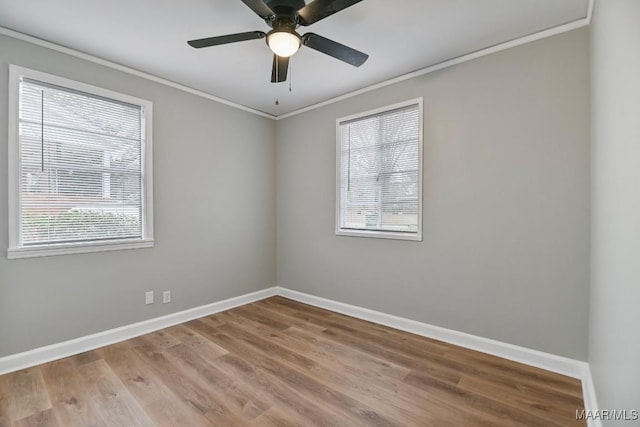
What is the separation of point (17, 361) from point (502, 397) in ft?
11.7

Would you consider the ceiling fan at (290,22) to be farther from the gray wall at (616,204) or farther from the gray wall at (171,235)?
the gray wall at (171,235)

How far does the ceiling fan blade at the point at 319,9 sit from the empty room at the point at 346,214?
0.04ft

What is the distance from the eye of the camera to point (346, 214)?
3652 millimetres

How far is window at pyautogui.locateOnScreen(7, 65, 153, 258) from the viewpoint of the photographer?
92.2 inches

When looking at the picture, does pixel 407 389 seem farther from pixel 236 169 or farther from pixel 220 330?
pixel 236 169

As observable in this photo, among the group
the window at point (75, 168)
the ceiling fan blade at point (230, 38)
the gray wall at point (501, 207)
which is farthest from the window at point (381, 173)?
the window at point (75, 168)

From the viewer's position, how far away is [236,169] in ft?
12.7

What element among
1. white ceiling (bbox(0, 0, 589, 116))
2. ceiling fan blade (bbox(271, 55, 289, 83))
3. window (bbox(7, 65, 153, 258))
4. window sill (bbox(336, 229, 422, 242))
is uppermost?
white ceiling (bbox(0, 0, 589, 116))

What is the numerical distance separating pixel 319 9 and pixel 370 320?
296 cm

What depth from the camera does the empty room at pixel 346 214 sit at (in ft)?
5.93

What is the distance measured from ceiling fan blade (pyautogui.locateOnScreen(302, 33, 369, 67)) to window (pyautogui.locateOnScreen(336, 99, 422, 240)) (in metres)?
1.11

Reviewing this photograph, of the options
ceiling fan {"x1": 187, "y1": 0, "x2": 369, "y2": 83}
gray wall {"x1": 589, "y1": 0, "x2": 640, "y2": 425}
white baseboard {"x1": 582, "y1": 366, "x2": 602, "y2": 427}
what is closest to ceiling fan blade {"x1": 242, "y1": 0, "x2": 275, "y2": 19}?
ceiling fan {"x1": 187, "y1": 0, "x2": 369, "y2": 83}

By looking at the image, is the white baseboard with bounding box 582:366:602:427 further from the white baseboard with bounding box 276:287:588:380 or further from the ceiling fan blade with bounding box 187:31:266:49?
the ceiling fan blade with bounding box 187:31:266:49

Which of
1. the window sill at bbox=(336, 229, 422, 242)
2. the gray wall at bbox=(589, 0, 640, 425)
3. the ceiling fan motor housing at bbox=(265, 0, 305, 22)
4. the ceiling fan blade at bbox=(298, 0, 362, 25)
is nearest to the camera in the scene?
the gray wall at bbox=(589, 0, 640, 425)
